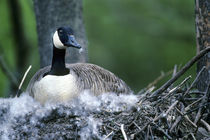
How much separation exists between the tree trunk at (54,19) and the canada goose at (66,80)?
66 centimetres

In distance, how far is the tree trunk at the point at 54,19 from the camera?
7273 millimetres

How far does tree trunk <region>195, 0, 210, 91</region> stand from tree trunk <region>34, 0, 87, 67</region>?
6.25 feet

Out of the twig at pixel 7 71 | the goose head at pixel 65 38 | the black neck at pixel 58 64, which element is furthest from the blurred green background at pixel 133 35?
the goose head at pixel 65 38

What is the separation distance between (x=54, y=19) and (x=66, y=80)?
4.18ft

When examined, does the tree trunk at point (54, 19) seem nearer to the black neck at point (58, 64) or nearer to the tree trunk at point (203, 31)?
the black neck at point (58, 64)

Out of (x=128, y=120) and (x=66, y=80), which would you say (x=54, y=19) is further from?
(x=128, y=120)

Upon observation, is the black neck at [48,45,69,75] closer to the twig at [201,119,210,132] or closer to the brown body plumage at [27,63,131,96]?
the brown body plumage at [27,63,131,96]

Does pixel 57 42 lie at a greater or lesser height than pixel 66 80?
greater

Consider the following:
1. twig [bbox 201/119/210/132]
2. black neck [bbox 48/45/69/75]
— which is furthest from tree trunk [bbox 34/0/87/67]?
twig [bbox 201/119/210/132]

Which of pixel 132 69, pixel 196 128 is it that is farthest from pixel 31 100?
pixel 132 69

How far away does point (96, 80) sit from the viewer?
648 centimetres

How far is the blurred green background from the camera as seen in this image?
36.2 ft

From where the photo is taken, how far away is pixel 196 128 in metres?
5.18

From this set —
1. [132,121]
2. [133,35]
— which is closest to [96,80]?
[132,121]
